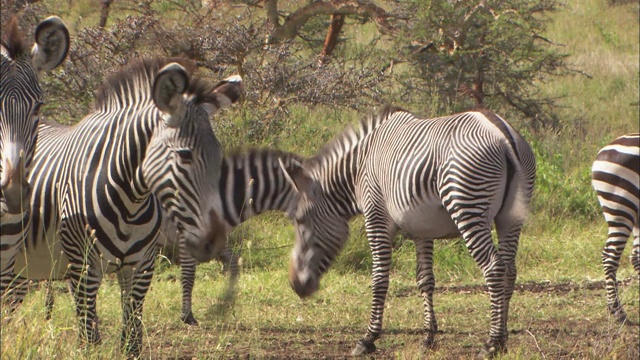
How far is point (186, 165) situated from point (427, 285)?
312 centimetres

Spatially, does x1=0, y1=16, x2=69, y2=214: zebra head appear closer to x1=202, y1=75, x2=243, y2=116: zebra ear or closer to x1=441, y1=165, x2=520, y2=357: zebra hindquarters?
x1=202, y1=75, x2=243, y2=116: zebra ear

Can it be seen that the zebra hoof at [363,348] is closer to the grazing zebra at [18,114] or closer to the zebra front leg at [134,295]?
the zebra front leg at [134,295]

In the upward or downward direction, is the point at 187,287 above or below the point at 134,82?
below

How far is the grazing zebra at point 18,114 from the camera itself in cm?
409

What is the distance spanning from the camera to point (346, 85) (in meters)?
11.5

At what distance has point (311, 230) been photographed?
6.84 metres

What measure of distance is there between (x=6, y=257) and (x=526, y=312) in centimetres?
460

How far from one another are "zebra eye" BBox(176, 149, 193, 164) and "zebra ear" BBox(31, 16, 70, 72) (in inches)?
39.7

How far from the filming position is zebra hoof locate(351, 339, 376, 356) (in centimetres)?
618

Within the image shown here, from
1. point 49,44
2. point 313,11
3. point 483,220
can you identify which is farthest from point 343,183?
point 313,11

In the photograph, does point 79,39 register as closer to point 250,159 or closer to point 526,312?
point 250,159

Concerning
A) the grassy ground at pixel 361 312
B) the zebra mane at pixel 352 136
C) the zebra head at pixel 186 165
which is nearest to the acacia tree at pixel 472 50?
the grassy ground at pixel 361 312

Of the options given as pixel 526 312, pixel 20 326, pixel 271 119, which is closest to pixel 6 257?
pixel 20 326

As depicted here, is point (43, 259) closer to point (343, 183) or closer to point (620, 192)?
point (343, 183)
